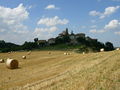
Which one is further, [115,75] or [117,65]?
[117,65]

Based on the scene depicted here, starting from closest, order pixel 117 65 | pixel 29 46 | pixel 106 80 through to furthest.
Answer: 1. pixel 106 80
2. pixel 117 65
3. pixel 29 46

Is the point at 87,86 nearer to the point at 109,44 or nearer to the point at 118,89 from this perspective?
the point at 118,89

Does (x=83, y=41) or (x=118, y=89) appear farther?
(x=83, y=41)

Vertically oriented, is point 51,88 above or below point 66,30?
below

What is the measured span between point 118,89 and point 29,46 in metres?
124

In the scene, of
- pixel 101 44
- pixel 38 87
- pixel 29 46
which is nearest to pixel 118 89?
pixel 38 87

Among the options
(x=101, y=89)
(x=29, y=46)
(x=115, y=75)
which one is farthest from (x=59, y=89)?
(x=29, y=46)

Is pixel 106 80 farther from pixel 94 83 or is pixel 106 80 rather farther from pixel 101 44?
pixel 101 44

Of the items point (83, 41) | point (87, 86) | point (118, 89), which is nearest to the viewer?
point (118, 89)

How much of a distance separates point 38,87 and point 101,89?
15.7ft

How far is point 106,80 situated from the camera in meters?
14.8

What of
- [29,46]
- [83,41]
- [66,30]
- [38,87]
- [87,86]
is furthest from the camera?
[66,30]

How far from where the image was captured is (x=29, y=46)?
135375mm

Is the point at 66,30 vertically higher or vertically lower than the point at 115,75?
higher
